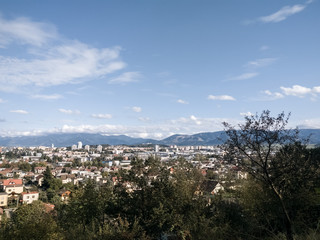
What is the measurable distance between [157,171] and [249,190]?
6674 millimetres

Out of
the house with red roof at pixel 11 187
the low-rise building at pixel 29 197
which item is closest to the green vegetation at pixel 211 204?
the low-rise building at pixel 29 197

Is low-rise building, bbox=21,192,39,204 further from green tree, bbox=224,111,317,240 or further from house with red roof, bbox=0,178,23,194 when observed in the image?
green tree, bbox=224,111,317,240

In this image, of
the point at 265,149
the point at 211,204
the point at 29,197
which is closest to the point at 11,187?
the point at 29,197

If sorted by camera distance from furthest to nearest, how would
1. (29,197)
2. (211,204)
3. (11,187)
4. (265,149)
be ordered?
1. (11,187)
2. (29,197)
3. (211,204)
4. (265,149)

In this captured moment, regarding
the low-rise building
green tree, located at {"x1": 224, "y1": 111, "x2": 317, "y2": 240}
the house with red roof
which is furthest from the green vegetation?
the house with red roof

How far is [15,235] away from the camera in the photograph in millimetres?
11664

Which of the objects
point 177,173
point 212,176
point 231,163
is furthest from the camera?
point 212,176

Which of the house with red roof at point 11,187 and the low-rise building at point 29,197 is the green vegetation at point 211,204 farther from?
the house with red roof at point 11,187

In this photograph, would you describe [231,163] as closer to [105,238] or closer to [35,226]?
[105,238]

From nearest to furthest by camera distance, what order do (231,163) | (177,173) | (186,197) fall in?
(231,163) < (186,197) < (177,173)

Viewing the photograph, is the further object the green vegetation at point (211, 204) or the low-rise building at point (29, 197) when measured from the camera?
the low-rise building at point (29, 197)

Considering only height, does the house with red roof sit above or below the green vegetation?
below

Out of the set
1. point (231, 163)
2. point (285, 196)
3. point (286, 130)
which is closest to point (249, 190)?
point (285, 196)

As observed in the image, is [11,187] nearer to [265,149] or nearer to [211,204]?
[211,204]
